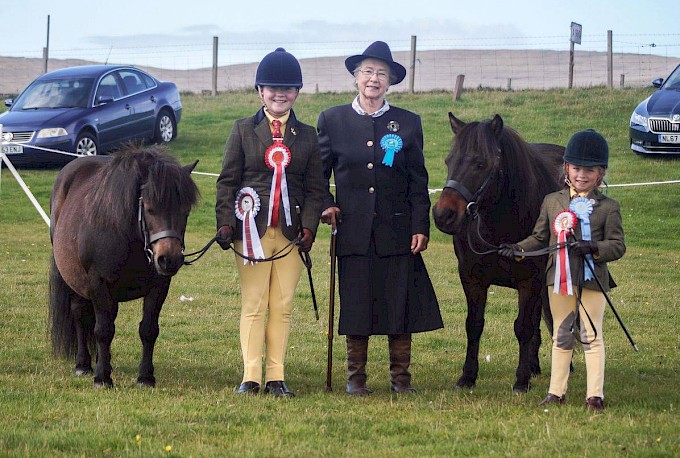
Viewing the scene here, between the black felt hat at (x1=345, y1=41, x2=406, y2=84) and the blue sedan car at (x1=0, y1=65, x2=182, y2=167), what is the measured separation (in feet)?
39.2

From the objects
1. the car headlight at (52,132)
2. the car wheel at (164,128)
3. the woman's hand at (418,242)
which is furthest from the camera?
the car wheel at (164,128)

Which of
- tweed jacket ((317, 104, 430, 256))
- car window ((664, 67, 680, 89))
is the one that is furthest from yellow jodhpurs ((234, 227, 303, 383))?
car window ((664, 67, 680, 89))

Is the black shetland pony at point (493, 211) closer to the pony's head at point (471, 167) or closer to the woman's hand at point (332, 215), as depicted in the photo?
the pony's head at point (471, 167)

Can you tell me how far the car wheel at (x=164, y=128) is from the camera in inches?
805

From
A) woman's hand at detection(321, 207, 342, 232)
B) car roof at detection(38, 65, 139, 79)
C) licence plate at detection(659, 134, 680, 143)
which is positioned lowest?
woman's hand at detection(321, 207, 342, 232)

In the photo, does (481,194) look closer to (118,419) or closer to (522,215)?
(522,215)

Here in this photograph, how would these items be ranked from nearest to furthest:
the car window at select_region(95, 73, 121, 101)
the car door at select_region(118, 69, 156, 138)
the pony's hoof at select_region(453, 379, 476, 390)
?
the pony's hoof at select_region(453, 379, 476, 390)
the car window at select_region(95, 73, 121, 101)
the car door at select_region(118, 69, 156, 138)

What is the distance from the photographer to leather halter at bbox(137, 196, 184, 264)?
6.04 metres

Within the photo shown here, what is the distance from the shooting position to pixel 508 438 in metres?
5.20

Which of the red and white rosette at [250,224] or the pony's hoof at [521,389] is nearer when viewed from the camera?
the red and white rosette at [250,224]

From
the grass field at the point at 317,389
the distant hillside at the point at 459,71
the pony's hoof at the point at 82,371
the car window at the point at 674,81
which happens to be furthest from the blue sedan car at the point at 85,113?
the distant hillside at the point at 459,71

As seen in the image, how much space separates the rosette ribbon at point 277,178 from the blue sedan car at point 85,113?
470 inches

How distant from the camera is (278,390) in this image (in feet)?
20.9

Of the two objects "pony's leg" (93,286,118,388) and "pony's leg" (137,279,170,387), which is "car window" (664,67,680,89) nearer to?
"pony's leg" (137,279,170,387)
